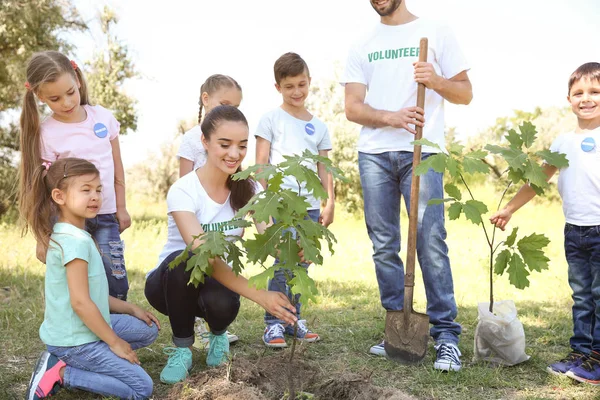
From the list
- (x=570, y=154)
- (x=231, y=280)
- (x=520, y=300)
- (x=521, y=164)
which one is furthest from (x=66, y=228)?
(x=520, y=300)

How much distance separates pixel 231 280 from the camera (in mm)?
2729

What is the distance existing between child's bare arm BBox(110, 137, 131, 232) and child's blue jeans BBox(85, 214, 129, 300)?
5 cm

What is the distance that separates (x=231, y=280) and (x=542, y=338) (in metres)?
2.25

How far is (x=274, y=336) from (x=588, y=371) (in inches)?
67.5

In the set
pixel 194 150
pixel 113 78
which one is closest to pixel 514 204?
pixel 194 150

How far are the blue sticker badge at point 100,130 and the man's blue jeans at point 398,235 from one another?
1.47 m

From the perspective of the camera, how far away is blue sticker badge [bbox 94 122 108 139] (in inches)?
130

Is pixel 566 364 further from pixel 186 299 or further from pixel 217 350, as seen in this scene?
pixel 186 299

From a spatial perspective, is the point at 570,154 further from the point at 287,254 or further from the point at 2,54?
the point at 2,54

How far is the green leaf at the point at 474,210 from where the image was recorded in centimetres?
294

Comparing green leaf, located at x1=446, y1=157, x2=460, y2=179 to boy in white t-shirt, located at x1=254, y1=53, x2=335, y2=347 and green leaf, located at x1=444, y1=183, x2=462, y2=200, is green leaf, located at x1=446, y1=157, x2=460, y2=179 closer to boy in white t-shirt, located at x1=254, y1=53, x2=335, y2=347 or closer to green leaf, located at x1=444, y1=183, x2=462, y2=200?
green leaf, located at x1=444, y1=183, x2=462, y2=200

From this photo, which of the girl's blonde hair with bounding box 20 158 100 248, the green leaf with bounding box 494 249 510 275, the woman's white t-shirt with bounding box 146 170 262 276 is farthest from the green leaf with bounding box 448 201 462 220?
the girl's blonde hair with bounding box 20 158 100 248

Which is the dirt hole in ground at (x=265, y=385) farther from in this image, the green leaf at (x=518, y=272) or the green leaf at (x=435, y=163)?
the green leaf at (x=435, y=163)

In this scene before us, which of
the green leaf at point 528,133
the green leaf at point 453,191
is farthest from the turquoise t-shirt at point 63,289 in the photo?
the green leaf at point 528,133
